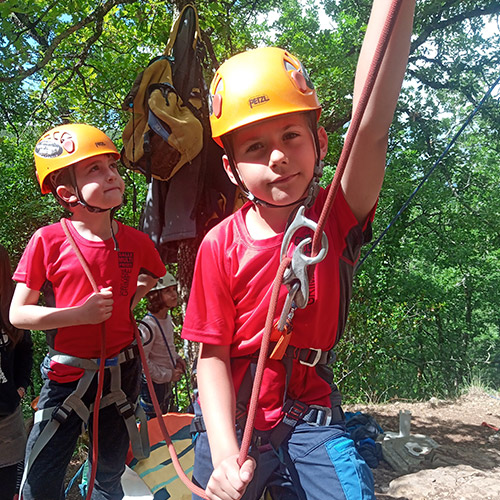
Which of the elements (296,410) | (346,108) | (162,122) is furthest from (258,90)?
(346,108)

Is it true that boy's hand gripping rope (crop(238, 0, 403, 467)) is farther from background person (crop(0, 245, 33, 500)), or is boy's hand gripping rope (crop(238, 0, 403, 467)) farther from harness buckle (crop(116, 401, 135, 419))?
background person (crop(0, 245, 33, 500))

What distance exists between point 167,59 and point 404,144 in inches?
235

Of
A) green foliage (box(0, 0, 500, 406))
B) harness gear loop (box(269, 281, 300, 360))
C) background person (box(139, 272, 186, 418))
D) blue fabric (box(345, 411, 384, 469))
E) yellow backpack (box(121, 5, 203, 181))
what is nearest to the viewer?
harness gear loop (box(269, 281, 300, 360))

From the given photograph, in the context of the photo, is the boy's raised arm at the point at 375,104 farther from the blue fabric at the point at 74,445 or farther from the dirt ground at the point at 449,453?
the dirt ground at the point at 449,453

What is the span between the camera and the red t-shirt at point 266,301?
1374 mm

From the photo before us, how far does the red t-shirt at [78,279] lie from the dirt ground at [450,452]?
92.7 inches

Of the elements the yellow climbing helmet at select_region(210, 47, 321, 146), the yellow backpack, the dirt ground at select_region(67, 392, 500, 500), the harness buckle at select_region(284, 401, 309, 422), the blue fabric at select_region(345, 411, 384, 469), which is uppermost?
the yellow backpack

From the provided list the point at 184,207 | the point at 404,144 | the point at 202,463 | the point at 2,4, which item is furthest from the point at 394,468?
the point at 404,144

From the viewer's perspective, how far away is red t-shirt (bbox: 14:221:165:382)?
2.29m

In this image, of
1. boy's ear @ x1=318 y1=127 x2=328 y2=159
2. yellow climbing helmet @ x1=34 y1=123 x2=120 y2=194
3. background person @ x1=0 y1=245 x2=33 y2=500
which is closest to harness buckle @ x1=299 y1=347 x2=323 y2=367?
boy's ear @ x1=318 y1=127 x2=328 y2=159

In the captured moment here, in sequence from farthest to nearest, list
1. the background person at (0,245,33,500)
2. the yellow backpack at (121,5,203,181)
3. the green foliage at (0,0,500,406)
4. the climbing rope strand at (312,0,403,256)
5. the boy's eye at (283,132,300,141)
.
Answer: the green foliage at (0,0,500,406), the yellow backpack at (121,5,203,181), the background person at (0,245,33,500), the boy's eye at (283,132,300,141), the climbing rope strand at (312,0,403,256)

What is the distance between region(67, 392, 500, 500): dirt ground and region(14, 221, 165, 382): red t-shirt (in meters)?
1.80

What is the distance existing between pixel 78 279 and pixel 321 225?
1.53m

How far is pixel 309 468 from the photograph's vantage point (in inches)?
52.7
